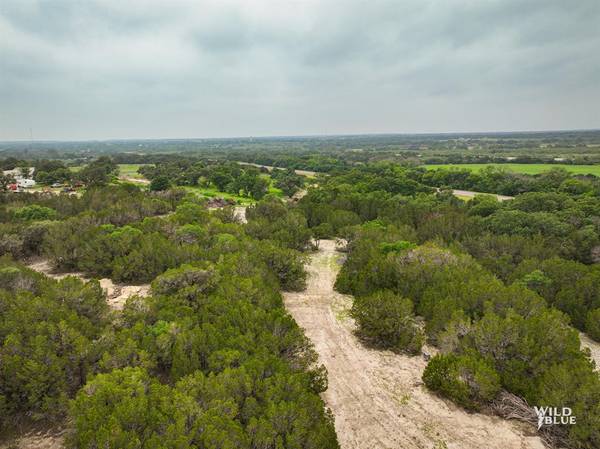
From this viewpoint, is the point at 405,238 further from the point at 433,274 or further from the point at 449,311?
the point at 449,311

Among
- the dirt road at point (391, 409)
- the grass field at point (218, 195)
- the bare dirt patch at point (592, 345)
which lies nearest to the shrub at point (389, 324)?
the dirt road at point (391, 409)

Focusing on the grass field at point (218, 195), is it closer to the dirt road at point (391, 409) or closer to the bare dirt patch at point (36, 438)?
the dirt road at point (391, 409)

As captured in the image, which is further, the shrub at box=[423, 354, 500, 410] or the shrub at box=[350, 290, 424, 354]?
the shrub at box=[350, 290, 424, 354]

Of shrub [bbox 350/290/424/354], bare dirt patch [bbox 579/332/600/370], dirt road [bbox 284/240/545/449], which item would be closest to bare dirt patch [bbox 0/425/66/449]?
dirt road [bbox 284/240/545/449]

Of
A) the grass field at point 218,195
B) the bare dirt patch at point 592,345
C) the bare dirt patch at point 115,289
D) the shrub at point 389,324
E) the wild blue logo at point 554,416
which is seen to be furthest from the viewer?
the grass field at point 218,195

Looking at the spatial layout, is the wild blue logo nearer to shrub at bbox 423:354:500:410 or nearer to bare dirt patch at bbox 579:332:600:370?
shrub at bbox 423:354:500:410

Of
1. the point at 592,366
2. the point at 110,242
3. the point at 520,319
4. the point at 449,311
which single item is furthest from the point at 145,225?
the point at 592,366

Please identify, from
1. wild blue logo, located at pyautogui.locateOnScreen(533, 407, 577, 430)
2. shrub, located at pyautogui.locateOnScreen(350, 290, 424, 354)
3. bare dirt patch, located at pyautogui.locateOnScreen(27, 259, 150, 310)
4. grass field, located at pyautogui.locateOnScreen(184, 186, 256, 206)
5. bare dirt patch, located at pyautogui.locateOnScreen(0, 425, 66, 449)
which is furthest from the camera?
grass field, located at pyautogui.locateOnScreen(184, 186, 256, 206)
